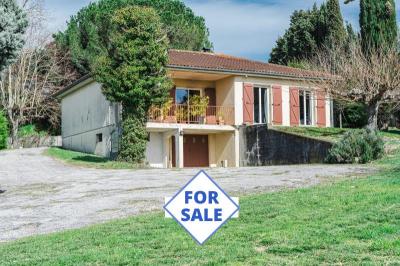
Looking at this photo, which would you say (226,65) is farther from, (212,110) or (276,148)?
(276,148)

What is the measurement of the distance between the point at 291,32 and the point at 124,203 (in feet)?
133

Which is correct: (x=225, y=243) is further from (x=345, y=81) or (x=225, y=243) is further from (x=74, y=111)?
(x=74, y=111)

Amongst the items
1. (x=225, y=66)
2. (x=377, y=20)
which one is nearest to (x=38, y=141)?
(x=225, y=66)

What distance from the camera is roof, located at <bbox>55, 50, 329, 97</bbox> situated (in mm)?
27969

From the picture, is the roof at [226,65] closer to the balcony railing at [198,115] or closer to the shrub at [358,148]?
the balcony railing at [198,115]

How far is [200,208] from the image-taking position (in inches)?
235

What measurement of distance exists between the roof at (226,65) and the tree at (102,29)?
10.2 metres

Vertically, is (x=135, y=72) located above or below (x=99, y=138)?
above

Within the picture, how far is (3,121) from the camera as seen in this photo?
37.7 meters

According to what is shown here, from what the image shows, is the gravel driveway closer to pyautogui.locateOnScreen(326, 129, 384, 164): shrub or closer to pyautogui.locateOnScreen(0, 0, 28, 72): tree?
pyautogui.locateOnScreen(326, 129, 384, 164): shrub

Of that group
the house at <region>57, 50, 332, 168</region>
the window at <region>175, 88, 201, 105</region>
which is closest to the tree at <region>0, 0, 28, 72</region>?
the house at <region>57, 50, 332, 168</region>

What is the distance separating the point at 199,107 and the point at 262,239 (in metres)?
21.1

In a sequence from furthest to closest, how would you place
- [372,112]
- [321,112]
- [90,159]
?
[321,112], [90,159], [372,112]

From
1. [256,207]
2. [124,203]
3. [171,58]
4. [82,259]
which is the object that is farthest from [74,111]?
[82,259]
